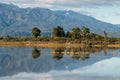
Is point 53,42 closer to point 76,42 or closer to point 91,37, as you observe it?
point 76,42

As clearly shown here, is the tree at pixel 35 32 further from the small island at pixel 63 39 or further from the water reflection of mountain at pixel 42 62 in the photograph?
the water reflection of mountain at pixel 42 62

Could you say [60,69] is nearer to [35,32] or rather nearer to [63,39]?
[63,39]

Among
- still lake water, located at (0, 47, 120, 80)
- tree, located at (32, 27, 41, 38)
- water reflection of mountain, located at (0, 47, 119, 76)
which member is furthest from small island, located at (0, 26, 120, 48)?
still lake water, located at (0, 47, 120, 80)

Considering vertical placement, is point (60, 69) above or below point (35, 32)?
below

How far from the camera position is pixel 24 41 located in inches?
5315

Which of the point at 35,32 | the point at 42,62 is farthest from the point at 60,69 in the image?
the point at 35,32

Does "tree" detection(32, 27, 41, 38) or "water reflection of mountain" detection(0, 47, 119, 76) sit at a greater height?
"tree" detection(32, 27, 41, 38)

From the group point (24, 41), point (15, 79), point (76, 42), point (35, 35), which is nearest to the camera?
point (15, 79)

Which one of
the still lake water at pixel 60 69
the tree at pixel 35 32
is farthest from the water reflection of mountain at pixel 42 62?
the tree at pixel 35 32

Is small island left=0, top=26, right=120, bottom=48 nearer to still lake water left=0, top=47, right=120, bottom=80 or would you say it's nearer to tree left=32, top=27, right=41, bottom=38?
tree left=32, top=27, right=41, bottom=38

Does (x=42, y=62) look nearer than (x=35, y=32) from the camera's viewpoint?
Yes

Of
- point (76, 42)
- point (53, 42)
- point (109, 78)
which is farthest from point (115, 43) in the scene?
point (109, 78)

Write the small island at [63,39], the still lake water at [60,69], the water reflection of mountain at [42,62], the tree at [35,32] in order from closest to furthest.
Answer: the still lake water at [60,69] → the water reflection of mountain at [42,62] → the small island at [63,39] → the tree at [35,32]

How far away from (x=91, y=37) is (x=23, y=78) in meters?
109
